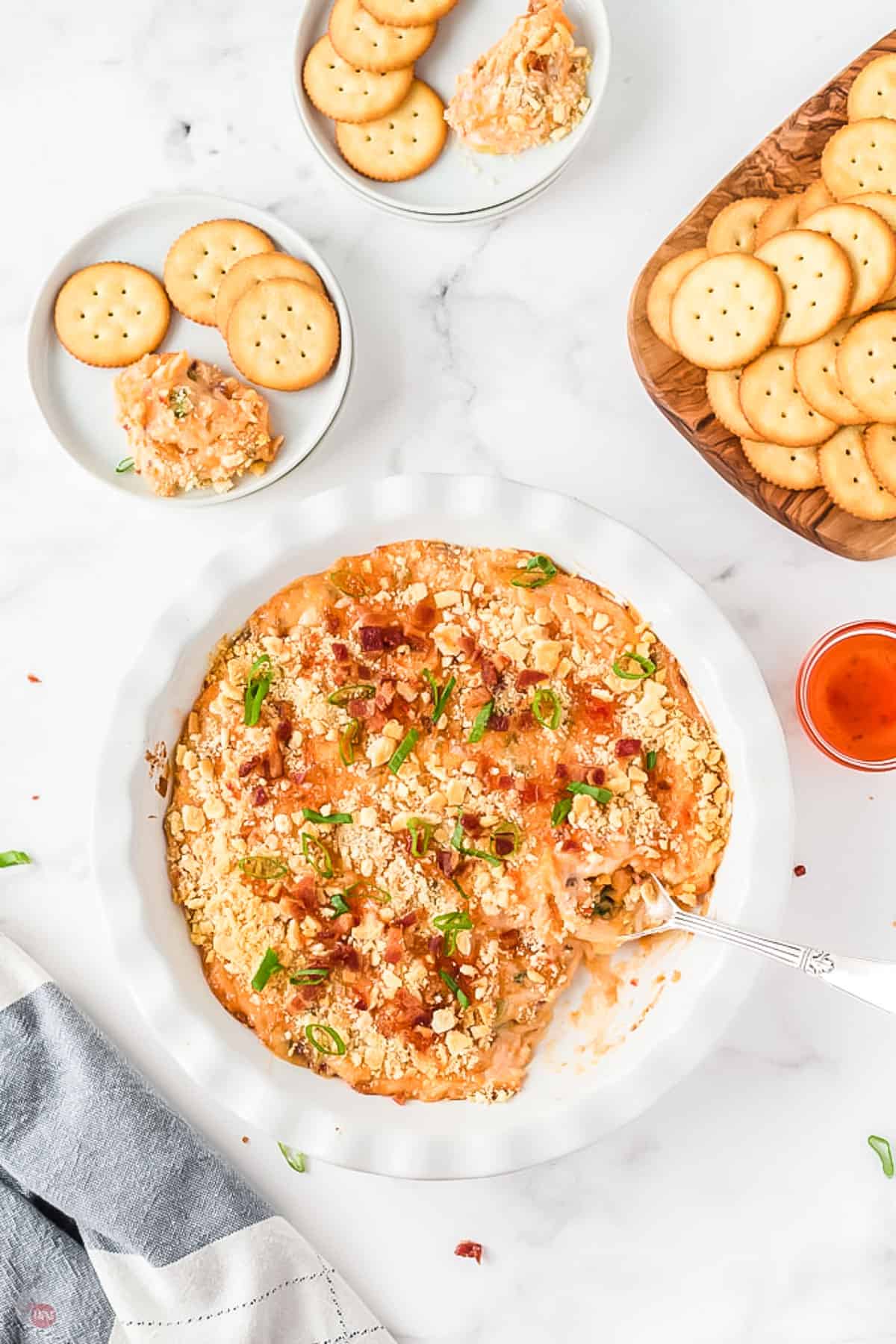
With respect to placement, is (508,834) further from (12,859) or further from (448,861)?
(12,859)

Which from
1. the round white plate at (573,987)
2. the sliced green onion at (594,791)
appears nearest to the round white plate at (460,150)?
the round white plate at (573,987)

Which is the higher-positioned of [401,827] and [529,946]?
[401,827]

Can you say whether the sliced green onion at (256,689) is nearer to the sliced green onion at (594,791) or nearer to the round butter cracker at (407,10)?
the sliced green onion at (594,791)

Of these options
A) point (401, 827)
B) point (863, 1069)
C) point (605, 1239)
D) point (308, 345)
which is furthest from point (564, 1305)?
point (308, 345)

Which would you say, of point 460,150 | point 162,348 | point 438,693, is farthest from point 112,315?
point 438,693

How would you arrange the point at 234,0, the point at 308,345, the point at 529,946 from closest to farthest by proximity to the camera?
the point at 529,946, the point at 308,345, the point at 234,0

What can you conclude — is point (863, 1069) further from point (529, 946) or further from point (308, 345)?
point (308, 345)
